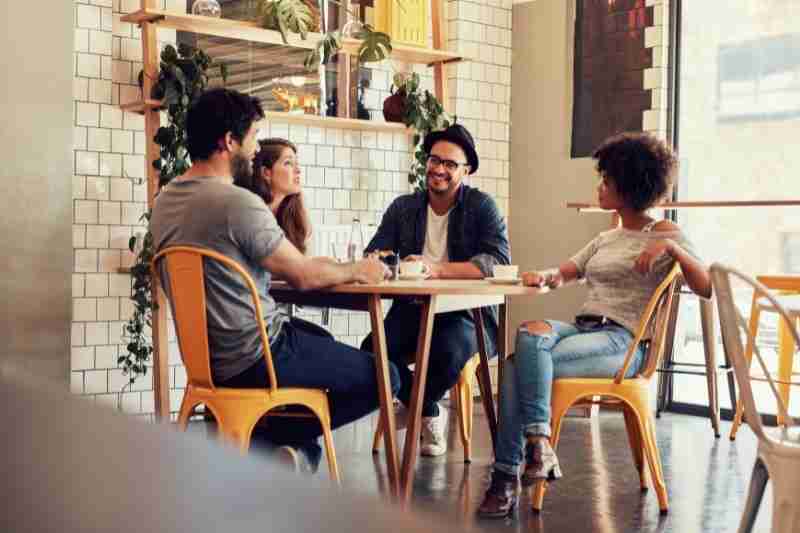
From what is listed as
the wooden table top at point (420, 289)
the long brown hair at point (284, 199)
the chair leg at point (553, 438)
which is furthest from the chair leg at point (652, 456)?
the long brown hair at point (284, 199)

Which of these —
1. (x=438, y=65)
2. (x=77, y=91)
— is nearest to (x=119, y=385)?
(x=77, y=91)

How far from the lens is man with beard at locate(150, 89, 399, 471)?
3.09m

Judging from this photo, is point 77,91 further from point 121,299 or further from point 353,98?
point 353,98

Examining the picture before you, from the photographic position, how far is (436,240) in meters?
4.51

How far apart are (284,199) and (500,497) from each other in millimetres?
1559

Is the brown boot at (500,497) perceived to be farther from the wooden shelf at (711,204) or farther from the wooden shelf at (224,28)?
the wooden shelf at (224,28)

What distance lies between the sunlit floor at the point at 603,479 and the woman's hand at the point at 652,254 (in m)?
0.84

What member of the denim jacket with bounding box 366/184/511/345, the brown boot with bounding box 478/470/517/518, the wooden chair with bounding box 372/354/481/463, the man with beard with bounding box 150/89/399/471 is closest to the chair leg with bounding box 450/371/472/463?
the wooden chair with bounding box 372/354/481/463

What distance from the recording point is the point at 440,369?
4.27 m

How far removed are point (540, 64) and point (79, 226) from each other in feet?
10.0

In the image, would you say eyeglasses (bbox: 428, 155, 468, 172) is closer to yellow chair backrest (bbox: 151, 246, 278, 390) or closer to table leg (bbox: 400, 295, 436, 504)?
table leg (bbox: 400, 295, 436, 504)

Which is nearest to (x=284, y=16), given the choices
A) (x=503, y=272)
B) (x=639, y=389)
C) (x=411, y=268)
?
(x=411, y=268)

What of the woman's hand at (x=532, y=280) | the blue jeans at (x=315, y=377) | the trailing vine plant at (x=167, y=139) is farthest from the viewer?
the trailing vine plant at (x=167, y=139)

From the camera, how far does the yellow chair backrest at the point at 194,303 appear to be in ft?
9.89
